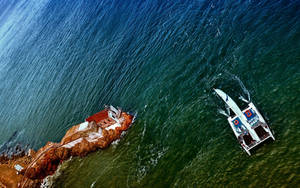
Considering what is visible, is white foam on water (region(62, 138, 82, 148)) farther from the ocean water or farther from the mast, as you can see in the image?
the mast

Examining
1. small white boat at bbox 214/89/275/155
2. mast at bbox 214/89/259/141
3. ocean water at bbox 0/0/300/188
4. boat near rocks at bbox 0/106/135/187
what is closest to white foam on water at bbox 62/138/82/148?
boat near rocks at bbox 0/106/135/187

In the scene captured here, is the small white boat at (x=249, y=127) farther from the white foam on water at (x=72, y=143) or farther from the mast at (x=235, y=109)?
the white foam on water at (x=72, y=143)

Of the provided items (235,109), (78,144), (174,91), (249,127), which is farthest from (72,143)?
(249,127)

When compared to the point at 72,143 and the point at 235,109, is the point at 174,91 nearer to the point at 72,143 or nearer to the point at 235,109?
the point at 235,109

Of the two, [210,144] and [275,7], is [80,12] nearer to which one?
[275,7]

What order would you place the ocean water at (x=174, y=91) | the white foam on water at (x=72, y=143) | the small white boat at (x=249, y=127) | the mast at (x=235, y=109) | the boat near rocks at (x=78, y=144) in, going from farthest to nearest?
the white foam on water at (x=72, y=143) < the boat near rocks at (x=78, y=144) < the mast at (x=235, y=109) < the ocean water at (x=174, y=91) < the small white boat at (x=249, y=127)

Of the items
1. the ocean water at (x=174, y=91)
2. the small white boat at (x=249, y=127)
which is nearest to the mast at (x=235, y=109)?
the small white boat at (x=249, y=127)

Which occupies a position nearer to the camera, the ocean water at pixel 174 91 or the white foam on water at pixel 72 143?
the ocean water at pixel 174 91
